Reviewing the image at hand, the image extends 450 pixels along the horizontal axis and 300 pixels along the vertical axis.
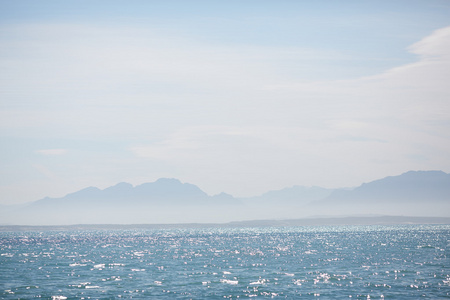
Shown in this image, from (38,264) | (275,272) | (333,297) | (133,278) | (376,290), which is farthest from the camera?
(38,264)

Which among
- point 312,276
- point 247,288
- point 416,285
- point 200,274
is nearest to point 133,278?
point 200,274

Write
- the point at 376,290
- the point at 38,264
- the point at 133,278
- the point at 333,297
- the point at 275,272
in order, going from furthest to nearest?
the point at 38,264
the point at 275,272
the point at 133,278
the point at 376,290
the point at 333,297

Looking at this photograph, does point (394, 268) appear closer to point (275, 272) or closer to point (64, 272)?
point (275, 272)

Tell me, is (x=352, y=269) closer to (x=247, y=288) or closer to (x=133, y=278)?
(x=247, y=288)

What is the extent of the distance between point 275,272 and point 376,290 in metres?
24.0

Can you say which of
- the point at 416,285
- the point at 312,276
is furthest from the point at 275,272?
the point at 416,285

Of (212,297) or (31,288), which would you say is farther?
(31,288)

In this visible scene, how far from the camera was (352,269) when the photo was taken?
9231 cm

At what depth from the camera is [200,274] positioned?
87188mm

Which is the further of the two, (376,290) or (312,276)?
(312,276)

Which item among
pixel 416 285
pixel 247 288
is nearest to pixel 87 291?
pixel 247 288

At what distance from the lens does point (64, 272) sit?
302 feet

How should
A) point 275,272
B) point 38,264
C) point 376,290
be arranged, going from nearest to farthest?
point 376,290 < point 275,272 < point 38,264

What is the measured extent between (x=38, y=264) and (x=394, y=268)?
68.3 metres
